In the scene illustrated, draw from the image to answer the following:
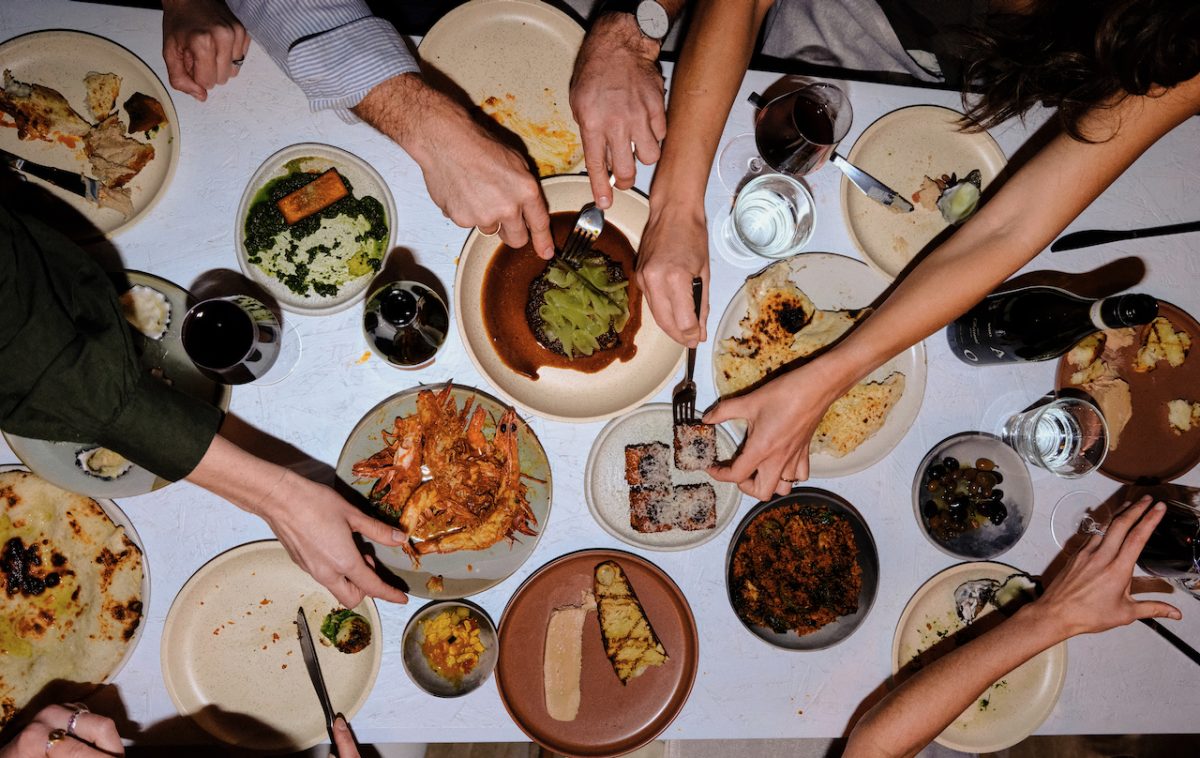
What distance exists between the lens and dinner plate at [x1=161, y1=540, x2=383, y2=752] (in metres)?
1.93

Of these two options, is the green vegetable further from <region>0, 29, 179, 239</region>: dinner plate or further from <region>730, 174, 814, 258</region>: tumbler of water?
<region>730, 174, 814, 258</region>: tumbler of water

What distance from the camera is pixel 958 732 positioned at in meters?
2.16

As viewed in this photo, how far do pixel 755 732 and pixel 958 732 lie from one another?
2.28 ft

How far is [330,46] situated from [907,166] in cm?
189

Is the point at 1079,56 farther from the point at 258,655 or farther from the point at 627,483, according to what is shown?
the point at 258,655

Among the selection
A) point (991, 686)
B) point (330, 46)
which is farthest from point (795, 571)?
point (330, 46)

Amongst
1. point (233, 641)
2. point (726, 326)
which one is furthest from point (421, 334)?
point (233, 641)

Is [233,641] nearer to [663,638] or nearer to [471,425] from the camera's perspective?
[471,425]

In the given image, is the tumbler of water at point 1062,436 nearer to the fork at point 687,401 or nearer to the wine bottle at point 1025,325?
the wine bottle at point 1025,325

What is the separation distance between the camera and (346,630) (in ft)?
6.50

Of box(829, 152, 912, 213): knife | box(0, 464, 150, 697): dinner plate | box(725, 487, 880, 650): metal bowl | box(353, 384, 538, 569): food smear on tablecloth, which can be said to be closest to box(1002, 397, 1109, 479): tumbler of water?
box(725, 487, 880, 650): metal bowl

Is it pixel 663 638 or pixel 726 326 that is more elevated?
pixel 726 326

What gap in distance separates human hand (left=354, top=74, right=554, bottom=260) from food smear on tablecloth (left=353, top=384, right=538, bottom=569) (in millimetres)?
565

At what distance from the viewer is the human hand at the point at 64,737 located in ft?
5.80
